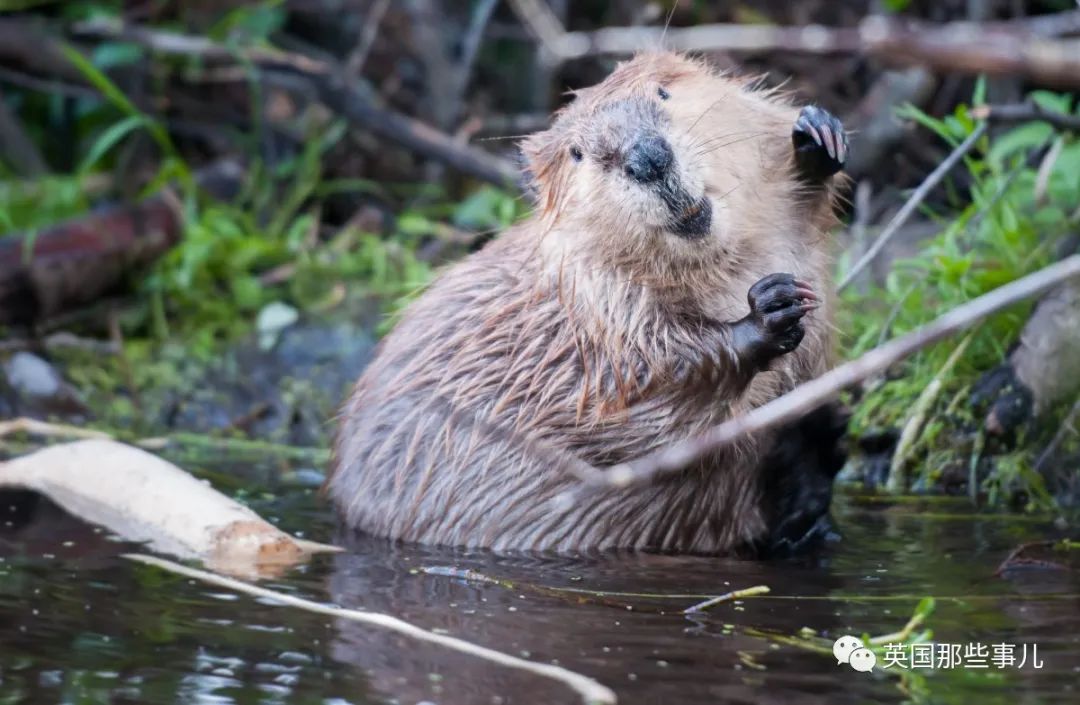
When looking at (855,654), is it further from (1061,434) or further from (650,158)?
(1061,434)

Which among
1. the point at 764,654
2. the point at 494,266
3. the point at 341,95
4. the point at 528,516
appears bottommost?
the point at 764,654

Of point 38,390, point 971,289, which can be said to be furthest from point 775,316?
point 38,390

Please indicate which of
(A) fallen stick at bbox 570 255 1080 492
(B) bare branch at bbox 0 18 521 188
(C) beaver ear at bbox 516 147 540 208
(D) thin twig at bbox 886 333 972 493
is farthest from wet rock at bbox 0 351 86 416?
(A) fallen stick at bbox 570 255 1080 492

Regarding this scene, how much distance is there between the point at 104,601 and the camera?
2.34 m

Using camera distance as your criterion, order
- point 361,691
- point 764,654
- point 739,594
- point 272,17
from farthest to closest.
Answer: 1. point 272,17
2. point 739,594
3. point 764,654
4. point 361,691

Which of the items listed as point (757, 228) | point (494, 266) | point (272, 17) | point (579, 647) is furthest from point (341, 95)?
point (579, 647)

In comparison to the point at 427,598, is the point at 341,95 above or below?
above

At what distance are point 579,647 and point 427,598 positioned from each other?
407 mm

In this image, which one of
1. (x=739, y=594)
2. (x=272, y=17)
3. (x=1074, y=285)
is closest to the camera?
(x=739, y=594)

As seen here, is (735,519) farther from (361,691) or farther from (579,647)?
(361,691)

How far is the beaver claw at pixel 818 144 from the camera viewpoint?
2855 millimetres

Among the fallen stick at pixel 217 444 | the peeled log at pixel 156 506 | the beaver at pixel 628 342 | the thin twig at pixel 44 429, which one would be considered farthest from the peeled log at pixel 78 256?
the beaver at pixel 628 342

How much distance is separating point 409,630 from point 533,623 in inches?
10.1

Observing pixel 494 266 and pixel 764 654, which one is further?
pixel 494 266
